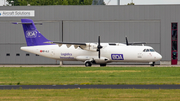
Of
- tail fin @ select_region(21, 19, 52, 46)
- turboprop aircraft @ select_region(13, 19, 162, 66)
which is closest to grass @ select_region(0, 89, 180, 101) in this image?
turboprop aircraft @ select_region(13, 19, 162, 66)

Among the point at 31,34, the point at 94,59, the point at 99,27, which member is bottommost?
the point at 94,59

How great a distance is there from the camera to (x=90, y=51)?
3938 cm

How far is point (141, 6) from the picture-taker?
155ft

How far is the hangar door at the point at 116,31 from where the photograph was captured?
4700cm

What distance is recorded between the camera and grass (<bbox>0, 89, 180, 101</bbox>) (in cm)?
1366

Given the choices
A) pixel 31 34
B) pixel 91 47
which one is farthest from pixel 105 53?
pixel 31 34

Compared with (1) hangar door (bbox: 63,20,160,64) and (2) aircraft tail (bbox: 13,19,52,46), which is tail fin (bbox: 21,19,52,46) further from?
(1) hangar door (bbox: 63,20,160,64)

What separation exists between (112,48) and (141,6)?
479 inches

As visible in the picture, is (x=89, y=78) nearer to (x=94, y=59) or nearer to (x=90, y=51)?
(x=94, y=59)

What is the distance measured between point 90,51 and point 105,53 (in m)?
2.11

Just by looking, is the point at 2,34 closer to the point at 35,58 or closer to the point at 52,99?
the point at 35,58

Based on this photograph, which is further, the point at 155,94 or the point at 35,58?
the point at 35,58

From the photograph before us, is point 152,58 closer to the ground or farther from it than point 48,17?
closer to the ground

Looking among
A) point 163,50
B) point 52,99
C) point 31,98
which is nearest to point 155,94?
point 52,99
